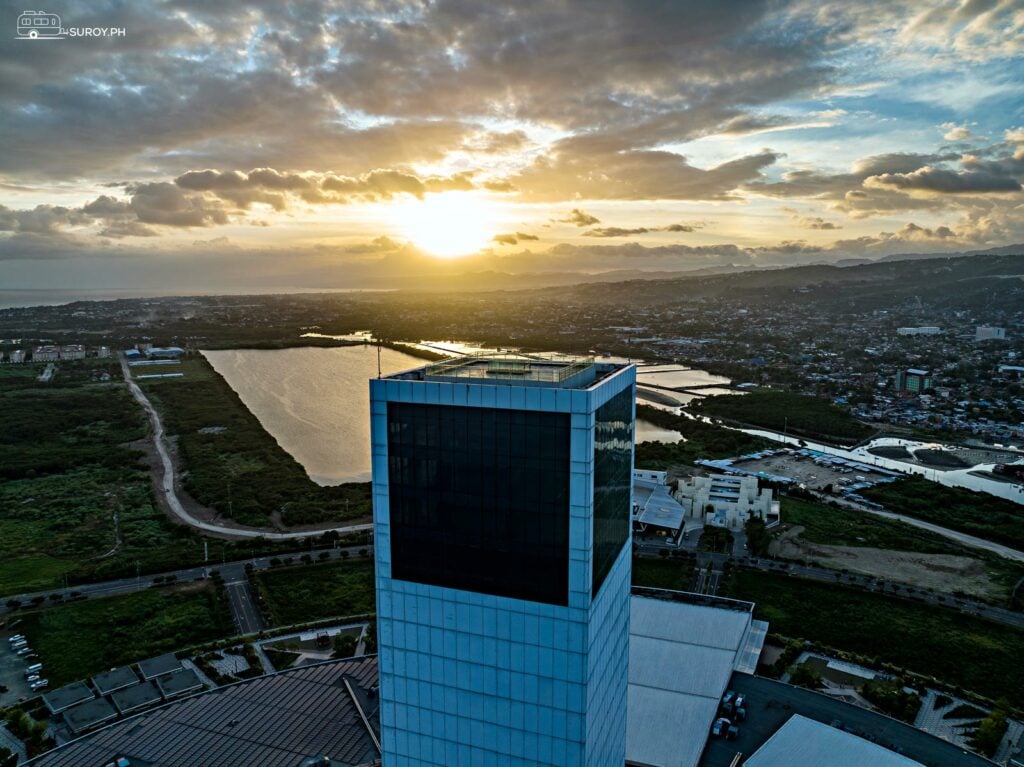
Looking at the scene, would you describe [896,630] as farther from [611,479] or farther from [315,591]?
[315,591]

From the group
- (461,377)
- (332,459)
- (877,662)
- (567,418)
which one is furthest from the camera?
(332,459)

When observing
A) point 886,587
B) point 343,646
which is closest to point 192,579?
point 343,646

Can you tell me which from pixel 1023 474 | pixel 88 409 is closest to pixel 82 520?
pixel 88 409

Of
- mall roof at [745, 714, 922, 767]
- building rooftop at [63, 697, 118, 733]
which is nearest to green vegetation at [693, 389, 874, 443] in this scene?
mall roof at [745, 714, 922, 767]

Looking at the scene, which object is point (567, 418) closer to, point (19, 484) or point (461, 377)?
point (461, 377)

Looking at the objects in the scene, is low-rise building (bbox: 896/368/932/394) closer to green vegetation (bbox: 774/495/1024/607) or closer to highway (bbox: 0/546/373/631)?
green vegetation (bbox: 774/495/1024/607)

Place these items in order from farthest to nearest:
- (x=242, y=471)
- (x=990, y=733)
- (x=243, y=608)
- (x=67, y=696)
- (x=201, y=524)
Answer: (x=242, y=471), (x=201, y=524), (x=243, y=608), (x=67, y=696), (x=990, y=733)
